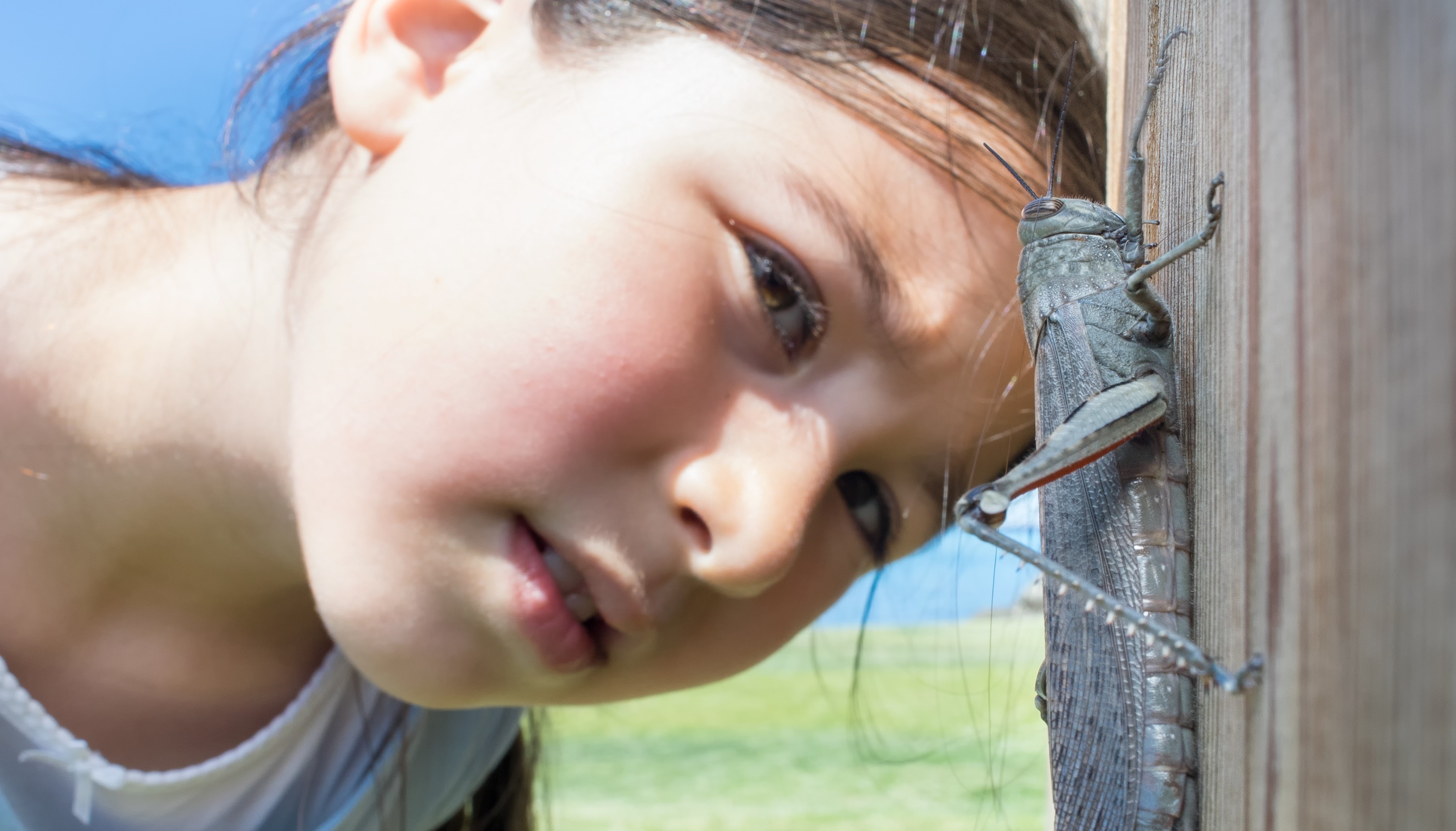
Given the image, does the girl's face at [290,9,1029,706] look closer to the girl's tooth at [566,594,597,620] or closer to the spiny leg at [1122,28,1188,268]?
the girl's tooth at [566,594,597,620]

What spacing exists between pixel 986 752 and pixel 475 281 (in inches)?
23.8

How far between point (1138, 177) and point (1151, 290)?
7cm

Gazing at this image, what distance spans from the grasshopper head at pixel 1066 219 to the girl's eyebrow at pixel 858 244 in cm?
22

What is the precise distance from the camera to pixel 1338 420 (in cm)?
25

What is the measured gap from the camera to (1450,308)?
20cm

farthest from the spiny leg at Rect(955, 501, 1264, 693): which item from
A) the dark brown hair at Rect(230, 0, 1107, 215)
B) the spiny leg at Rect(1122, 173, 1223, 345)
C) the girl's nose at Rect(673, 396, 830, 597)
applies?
the dark brown hair at Rect(230, 0, 1107, 215)

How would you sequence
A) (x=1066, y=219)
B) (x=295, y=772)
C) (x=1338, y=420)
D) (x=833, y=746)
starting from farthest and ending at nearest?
(x=833, y=746)
(x=295, y=772)
(x=1066, y=219)
(x=1338, y=420)

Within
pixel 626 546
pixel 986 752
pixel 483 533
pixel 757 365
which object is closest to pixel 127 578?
pixel 483 533

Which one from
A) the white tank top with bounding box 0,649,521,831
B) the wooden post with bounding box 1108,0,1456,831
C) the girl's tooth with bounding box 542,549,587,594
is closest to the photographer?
the wooden post with bounding box 1108,0,1456,831

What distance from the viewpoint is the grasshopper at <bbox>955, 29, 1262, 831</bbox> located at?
437 millimetres

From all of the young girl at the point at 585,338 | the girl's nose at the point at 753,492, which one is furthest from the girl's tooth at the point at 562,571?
the girl's nose at the point at 753,492

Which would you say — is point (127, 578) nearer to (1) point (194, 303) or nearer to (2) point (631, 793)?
(1) point (194, 303)

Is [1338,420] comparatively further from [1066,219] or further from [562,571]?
[562,571]

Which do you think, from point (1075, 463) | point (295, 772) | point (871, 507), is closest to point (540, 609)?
point (871, 507)
